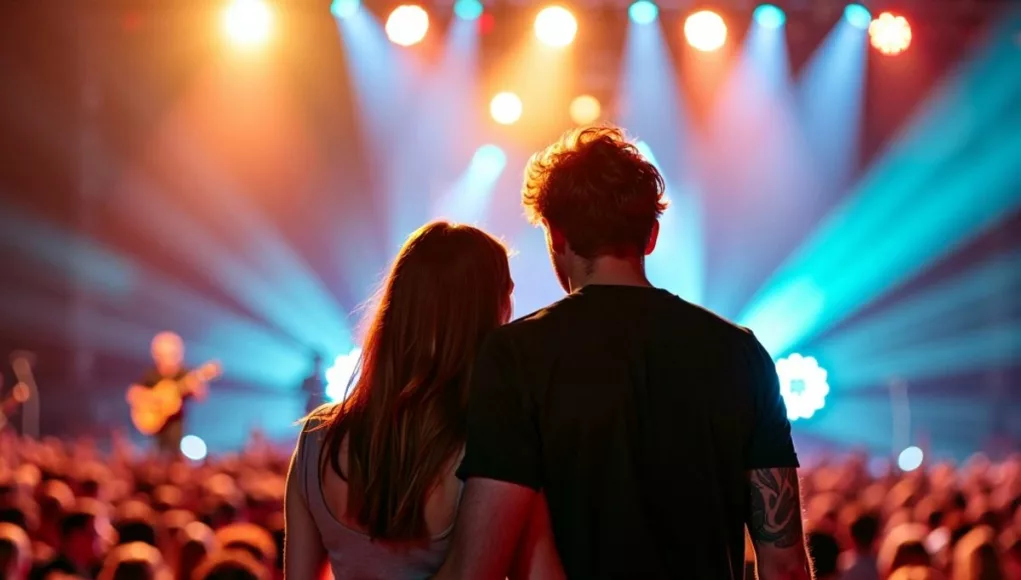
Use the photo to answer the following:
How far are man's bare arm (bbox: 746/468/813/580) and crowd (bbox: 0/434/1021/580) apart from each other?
1.95m

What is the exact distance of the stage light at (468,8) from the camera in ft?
49.8

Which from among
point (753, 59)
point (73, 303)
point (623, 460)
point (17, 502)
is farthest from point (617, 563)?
point (73, 303)

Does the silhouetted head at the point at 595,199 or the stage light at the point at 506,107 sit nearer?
the silhouetted head at the point at 595,199

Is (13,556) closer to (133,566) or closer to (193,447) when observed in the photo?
(133,566)

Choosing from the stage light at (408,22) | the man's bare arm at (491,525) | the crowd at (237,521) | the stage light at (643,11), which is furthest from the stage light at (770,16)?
the man's bare arm at (491,525)

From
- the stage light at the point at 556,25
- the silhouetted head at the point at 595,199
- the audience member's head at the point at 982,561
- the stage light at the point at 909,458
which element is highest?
the stage light at the point at 556,25

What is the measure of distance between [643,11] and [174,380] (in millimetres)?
6562

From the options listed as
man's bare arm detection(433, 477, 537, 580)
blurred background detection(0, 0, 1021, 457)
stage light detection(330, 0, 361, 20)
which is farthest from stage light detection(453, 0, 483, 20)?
man's bare arm detection(433, 477, 537, 580)

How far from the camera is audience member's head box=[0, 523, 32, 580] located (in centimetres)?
515

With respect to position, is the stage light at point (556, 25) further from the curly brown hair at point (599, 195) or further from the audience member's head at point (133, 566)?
the curly brown hair at point (599, 195)

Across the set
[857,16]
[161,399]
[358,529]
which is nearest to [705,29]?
[857,16]

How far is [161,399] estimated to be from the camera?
40.5 ft

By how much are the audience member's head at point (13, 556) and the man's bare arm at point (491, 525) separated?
3.17 meters

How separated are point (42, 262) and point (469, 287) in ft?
52.3
